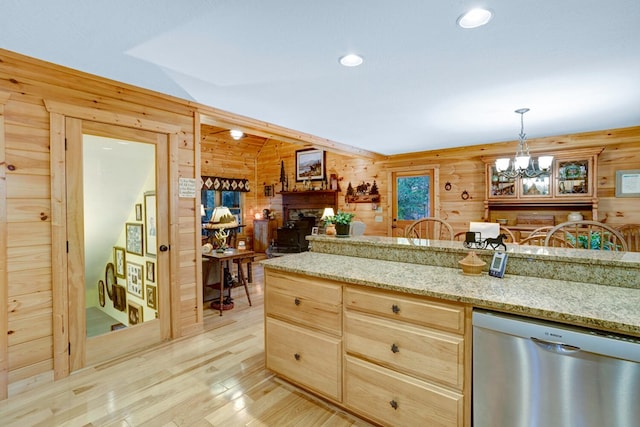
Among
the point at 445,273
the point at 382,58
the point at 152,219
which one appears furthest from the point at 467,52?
the point at 152,219

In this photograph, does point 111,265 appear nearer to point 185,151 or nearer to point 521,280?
point 185,151

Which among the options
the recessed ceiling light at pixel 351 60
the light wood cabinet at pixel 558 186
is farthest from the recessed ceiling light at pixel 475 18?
the light wood cabinet at pixel 558 186

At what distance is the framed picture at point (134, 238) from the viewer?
111 inches

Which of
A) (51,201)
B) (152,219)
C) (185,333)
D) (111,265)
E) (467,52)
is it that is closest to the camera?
(467,52)

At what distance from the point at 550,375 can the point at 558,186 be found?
4.47 m

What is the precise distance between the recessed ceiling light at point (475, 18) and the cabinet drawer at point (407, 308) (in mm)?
1516

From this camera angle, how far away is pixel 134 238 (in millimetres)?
2854

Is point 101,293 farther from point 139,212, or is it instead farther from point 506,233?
point 506,233

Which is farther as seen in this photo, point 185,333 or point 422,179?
point 422,179

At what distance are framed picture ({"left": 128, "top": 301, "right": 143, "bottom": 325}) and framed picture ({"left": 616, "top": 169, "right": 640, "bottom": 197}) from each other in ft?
20.6

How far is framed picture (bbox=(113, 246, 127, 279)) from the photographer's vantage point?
9.02ft

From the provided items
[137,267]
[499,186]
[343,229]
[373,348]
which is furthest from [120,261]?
[499,186]

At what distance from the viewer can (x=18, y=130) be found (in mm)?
2164

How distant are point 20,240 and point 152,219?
0.91 m
